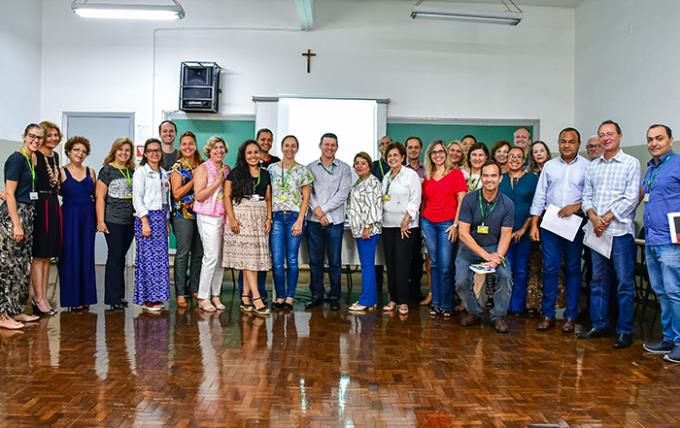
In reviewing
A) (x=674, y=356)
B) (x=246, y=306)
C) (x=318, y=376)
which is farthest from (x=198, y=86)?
(x=674, y=356)

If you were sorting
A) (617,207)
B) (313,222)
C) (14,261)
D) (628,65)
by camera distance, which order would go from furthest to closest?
(628,65)
(313,222)
(14,261)
(617,207)

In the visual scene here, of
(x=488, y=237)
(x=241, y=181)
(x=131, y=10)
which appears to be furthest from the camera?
(x=131, y=10)

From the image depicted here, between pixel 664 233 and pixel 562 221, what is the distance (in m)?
0.76

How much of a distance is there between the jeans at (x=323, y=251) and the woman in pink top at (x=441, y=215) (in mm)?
789

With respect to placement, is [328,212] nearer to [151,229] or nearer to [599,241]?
[151,229]

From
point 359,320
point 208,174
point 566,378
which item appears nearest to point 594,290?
point 566,378

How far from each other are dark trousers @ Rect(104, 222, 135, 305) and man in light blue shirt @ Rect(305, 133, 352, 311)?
1.59m

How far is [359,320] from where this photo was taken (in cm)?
465

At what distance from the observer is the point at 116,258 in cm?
483

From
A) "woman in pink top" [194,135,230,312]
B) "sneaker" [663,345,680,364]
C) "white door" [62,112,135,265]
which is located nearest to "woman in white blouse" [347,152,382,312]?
"woman in pink top" [194,135,230,312]

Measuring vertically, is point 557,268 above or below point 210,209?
below

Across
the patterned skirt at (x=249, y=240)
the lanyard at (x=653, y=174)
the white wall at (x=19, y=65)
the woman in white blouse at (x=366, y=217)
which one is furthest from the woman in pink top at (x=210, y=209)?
the white wall at (x=19, y=65)

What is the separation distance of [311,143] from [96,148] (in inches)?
123

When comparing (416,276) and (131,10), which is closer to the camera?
(416,276)
